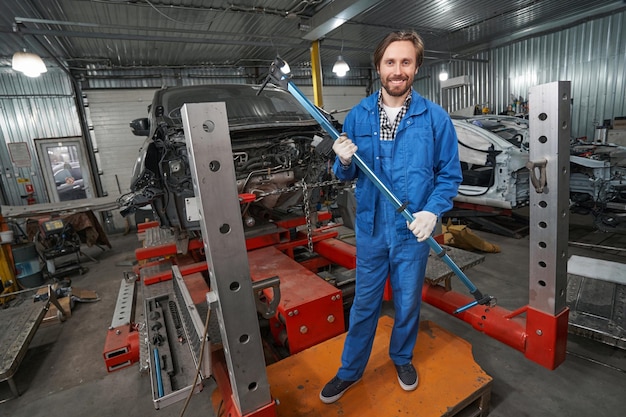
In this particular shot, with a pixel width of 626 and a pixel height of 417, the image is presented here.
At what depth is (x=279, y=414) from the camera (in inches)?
56.7

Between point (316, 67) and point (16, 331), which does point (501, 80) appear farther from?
point (16, 331)

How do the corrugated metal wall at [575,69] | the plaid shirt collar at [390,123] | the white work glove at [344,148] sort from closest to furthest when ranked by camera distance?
the white work glove at [344,148], the plaid shirt collar at [390,123], the corrugated metal wall at [575,69]

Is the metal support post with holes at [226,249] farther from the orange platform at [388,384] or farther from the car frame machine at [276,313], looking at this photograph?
the orange platform at [388,384]

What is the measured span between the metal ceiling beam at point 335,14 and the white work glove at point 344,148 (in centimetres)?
409

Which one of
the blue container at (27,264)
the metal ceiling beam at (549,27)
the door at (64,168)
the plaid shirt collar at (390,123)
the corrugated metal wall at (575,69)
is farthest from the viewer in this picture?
the door at (64,168)

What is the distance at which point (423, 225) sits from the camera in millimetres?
1334

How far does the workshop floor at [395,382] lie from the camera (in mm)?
1977

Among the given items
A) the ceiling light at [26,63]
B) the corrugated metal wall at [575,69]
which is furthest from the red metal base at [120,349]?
the corrugated metal wall at [575,69]

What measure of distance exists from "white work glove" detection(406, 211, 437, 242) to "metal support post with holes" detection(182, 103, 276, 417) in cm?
71

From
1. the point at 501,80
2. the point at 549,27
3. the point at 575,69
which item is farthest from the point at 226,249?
the point at 501,80

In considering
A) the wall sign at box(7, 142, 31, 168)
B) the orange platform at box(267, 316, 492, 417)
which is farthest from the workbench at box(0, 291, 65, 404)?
the wall sign at box(7, 142, 31, 168)

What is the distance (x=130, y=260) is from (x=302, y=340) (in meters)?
4.70

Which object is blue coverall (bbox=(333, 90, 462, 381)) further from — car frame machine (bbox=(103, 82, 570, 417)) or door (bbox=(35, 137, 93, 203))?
door (bbox=(35, 137, 93, 203))

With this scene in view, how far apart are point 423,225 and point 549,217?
52 centimetres
